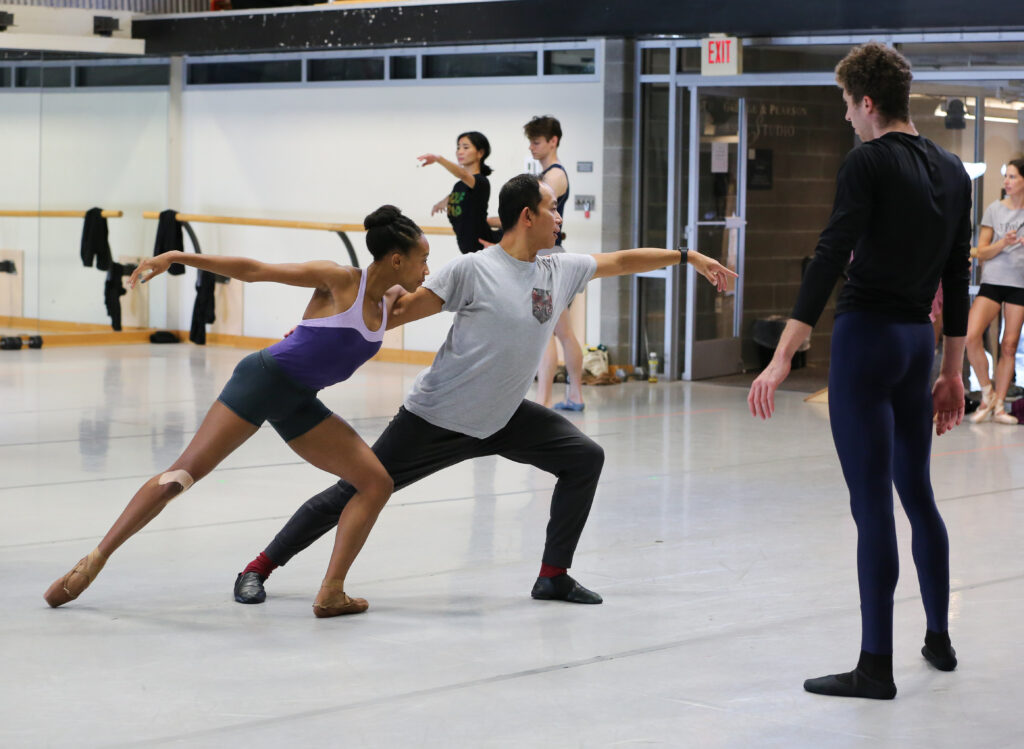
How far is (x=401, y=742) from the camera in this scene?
3.57 meters

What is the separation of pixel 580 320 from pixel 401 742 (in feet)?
28.4

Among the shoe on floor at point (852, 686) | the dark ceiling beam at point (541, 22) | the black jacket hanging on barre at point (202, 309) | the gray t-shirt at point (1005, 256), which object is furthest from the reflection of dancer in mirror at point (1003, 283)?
the black jacket hanging on barre at point (202, 309)

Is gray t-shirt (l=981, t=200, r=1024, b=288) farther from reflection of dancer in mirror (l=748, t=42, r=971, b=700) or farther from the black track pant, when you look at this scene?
reflection of dancer in mirror (l=748, t=42, r=971, b=700)

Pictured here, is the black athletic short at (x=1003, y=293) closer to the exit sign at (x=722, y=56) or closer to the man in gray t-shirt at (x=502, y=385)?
the exit sign at (x=722, y=56)

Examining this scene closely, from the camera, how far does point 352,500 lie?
188 inches

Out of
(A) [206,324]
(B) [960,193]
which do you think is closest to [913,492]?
(B) [960,193]

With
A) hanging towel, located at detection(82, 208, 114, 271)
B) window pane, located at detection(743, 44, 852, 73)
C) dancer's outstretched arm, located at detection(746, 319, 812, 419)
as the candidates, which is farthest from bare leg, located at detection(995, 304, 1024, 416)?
hanging towel, located at detection(82, 208, 114, 271)

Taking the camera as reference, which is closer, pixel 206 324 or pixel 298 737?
pixel 298 737

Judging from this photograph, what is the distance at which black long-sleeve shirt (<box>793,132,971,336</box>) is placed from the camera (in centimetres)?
379

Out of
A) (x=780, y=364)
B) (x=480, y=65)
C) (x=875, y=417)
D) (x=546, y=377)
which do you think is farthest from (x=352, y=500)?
(x=480, y=65)

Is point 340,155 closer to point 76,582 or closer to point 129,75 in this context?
point 129,75

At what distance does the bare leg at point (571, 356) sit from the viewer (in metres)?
9.72

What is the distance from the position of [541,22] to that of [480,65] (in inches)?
37.3

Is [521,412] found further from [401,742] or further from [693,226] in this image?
[693,226]
